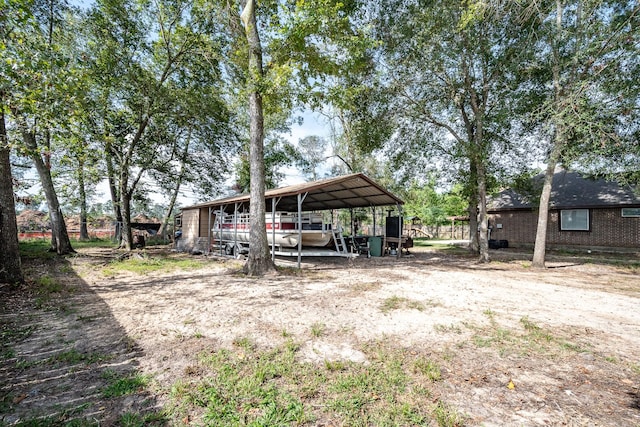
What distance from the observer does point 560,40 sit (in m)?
9.92

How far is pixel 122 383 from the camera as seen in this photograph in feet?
9.56

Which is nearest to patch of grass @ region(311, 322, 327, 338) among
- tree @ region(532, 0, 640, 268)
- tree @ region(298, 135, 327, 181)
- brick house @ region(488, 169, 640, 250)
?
tree @ region(532, 0, 640, 268)

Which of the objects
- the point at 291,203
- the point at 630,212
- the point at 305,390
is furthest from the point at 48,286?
the point at 630,212

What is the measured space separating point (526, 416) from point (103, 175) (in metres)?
18.2

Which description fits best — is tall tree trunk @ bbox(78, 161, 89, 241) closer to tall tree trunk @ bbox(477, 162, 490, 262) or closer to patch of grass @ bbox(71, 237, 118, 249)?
patch of grass @ bbox(71, 237, 118, 249)

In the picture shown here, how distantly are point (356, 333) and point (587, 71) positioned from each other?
41.2ft

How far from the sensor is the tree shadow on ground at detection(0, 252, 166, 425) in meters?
2.47

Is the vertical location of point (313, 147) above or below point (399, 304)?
above

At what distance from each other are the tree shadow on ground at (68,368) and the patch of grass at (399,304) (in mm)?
4138

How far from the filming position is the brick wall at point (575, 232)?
15922 mm

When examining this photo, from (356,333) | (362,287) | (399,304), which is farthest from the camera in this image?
(362,287)

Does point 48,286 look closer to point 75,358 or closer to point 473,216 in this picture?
point 75,358

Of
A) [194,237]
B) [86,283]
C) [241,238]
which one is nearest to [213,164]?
[194,237]

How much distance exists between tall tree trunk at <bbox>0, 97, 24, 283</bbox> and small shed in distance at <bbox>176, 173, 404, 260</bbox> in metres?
6.99
